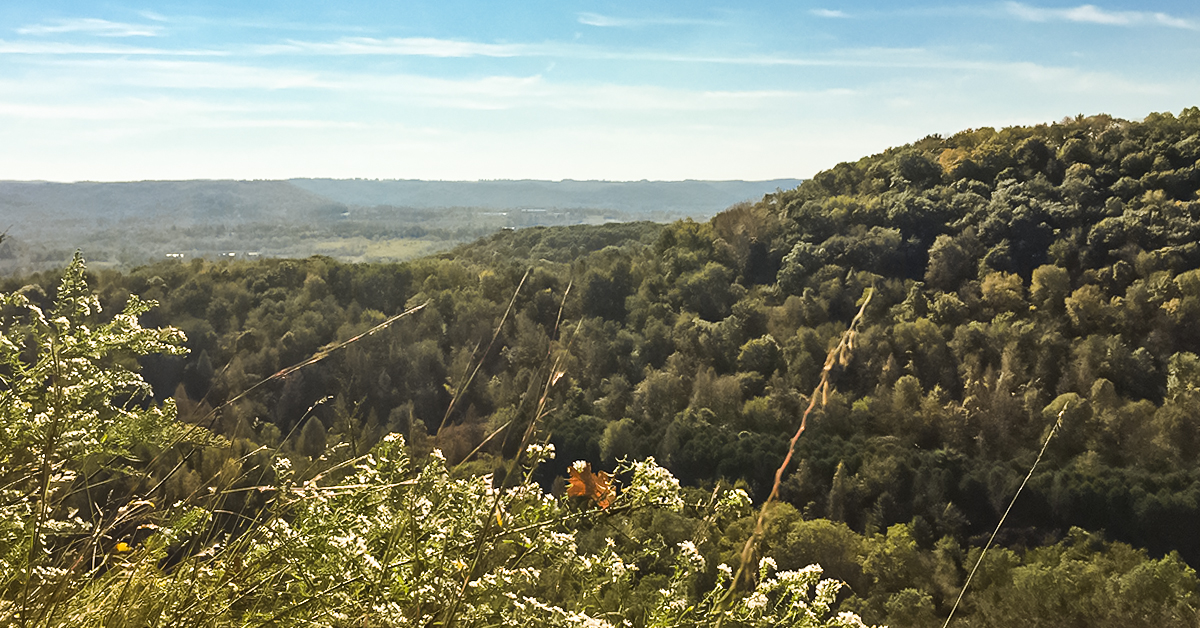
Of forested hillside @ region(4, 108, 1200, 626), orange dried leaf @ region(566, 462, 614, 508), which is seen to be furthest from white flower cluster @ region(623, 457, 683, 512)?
forested hillside @ region(4, 108, 1200, 626)

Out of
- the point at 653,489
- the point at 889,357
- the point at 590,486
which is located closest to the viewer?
the point at 590,486

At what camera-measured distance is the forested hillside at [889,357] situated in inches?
669

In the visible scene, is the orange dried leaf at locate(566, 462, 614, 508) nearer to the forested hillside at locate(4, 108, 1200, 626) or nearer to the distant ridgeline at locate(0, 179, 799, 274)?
the forested hillside at locate(4, 108, 1200, 626)

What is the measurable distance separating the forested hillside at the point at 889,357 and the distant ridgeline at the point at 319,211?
32.8m

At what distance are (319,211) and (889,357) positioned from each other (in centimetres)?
9916

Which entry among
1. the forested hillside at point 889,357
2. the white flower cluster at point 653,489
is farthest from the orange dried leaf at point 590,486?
the forested hillside at point 889,357

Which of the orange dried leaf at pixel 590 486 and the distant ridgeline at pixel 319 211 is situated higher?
the orange dried leaf at pixel 590 486

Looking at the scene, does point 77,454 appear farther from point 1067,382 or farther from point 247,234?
point 247,234

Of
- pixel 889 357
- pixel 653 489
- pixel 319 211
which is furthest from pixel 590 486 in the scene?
pixel 319 211

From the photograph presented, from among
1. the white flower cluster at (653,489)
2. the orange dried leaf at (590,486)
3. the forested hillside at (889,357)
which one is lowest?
the forested hillside at (889,357)

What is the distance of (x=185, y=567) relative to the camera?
182cm

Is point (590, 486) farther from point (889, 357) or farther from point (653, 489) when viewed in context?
point (889, 357)

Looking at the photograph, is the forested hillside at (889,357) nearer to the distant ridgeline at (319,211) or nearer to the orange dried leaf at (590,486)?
the orange dried leaf at (590,486)

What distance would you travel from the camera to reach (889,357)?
24484mm
